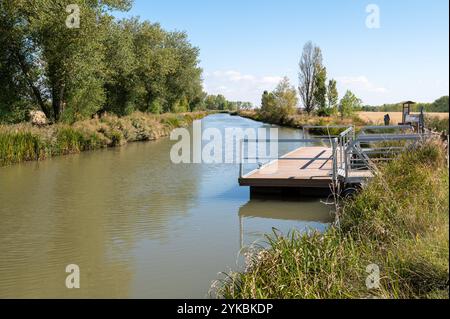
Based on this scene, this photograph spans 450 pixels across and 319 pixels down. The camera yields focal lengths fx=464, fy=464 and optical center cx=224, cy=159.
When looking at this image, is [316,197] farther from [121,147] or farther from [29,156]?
[121,147]

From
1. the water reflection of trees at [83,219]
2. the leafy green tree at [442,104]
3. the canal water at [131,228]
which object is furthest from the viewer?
the water reflection of trees at [83,219]

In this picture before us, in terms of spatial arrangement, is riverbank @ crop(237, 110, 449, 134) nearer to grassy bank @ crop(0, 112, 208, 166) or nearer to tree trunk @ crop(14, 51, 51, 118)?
grassy bank @ crop(0, 112, 208, 166)

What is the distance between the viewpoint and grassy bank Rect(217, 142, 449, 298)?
442 cm

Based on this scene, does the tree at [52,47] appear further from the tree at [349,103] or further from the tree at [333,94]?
the tree at [333,94]

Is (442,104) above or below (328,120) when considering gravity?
below

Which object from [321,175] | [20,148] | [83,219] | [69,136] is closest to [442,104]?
[321,175]

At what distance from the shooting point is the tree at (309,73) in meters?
56.3

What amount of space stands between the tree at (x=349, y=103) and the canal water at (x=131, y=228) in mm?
24609

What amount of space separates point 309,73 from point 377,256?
2116 inches

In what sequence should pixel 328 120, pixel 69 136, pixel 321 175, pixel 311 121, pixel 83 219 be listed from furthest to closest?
pixel 311 121, pixel 328 120, pixel 69 136, pixel 321 175, pixel 83 219

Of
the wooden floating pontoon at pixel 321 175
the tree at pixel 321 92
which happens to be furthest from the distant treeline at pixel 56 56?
the tree at pixel 321 92

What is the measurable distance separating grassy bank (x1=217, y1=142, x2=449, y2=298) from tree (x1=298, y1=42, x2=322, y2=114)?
165 ft

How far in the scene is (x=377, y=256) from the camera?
5301mm

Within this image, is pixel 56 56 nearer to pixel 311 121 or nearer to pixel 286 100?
Result: pixel 311 121
